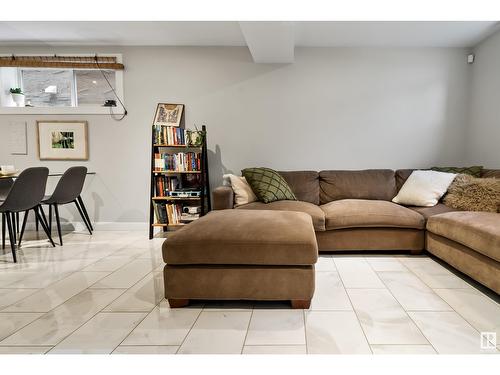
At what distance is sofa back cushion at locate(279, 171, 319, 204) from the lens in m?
3.46

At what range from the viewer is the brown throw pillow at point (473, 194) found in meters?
2.67

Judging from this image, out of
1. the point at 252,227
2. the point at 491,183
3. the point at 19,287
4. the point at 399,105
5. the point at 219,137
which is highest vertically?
the point at 399,105

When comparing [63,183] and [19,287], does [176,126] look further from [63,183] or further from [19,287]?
[19,287]

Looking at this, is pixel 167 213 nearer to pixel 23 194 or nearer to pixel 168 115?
pixel 168 115

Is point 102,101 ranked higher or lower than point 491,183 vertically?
higher

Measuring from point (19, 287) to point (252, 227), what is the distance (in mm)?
1824

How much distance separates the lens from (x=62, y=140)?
393 cm

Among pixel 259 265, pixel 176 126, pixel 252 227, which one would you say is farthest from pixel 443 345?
pixel 176 126

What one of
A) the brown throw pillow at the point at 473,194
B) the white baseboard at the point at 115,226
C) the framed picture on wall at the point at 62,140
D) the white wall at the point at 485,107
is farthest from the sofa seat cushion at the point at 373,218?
the framed picture on wall at the point at 62,140

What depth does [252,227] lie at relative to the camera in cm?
196

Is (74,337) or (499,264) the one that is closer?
(74,337)

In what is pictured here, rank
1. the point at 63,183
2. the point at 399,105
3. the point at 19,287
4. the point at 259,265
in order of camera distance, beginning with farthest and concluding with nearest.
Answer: the point at 399,105 < the point at 63,183 < the point at 19,287 < the point at 259,265

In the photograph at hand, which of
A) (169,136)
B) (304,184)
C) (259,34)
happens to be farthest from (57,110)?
(304,184)

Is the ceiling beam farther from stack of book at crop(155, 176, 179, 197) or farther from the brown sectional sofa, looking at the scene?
stack of book at crop(155, 176, 179, 197)
